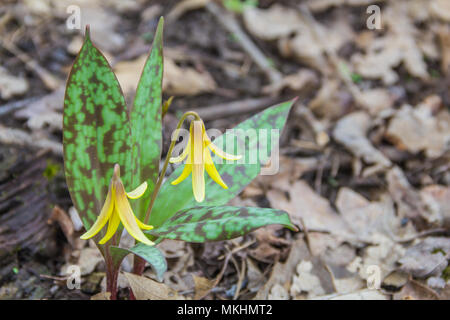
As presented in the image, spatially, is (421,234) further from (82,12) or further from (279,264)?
(82,12)

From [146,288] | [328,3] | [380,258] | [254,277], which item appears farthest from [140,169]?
[328,3]

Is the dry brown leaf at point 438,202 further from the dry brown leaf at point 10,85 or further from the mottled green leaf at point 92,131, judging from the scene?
the dry brown leaf at point 10,85

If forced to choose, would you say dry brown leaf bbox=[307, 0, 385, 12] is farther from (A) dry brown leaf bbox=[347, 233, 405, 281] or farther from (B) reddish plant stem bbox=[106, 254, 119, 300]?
(B) reddish plant stem bbox=[106, 254, 119, 300]

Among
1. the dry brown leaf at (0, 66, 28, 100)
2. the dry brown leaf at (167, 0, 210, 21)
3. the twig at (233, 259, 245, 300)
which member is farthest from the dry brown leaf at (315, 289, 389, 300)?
the dry brown leaf at (167, 0, 210, 21)

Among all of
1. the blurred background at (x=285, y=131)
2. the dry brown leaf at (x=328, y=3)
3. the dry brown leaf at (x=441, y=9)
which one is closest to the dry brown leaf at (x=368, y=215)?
the blurred background at (x=285, y=131)

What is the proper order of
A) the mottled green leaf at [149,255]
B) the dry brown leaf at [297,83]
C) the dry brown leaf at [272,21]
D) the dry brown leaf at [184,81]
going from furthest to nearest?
1. the dry brown leaf at [272,21]
2. the dry brown leaf at [297,83]
3. the dry brown leaf at [184,81]
4. the mottled green leaf at [149,255]
